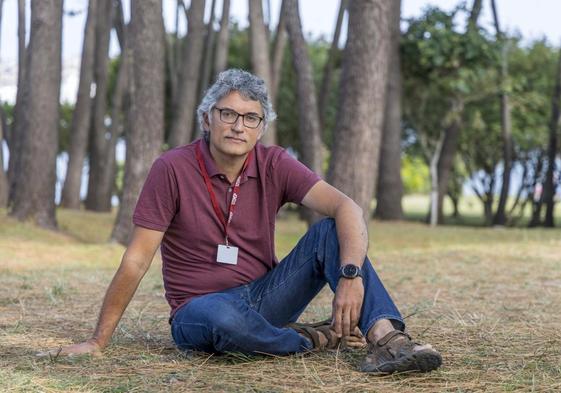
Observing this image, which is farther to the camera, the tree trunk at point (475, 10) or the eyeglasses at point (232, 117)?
the tree trunk at point (475, 10)

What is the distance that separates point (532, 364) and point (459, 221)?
27.8m

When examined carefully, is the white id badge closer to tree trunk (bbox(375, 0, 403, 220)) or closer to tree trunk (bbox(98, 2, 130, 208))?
tree trunk (bbox(375, 0, 403, 220))

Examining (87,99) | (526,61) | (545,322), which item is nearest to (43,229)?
(87,99)

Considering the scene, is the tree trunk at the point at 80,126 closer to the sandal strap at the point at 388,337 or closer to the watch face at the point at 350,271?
the watch face at the point at 350,271

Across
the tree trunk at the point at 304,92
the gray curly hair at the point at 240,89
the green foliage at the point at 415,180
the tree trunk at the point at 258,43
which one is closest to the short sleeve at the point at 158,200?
the gray curly hair at the point at 240,89

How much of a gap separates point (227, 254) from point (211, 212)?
8.4 inches

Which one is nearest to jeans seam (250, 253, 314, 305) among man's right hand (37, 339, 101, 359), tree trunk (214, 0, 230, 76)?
man's right hand (37, 339, 101, 359)

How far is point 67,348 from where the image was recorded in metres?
4.53

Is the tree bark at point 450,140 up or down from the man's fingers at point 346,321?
up

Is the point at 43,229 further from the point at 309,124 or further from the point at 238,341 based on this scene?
the point at 238,341

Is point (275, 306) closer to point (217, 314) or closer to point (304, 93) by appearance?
point (217, 314)

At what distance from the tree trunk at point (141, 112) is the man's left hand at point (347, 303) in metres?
8.67

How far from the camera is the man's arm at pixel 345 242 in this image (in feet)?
13.8

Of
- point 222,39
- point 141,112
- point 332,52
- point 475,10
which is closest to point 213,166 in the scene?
point 141,112
